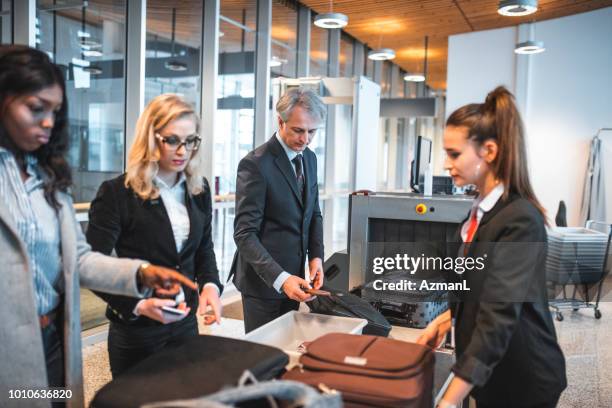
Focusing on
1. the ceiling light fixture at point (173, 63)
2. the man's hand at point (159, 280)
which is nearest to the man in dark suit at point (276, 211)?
the man's hand at point (159, 280)

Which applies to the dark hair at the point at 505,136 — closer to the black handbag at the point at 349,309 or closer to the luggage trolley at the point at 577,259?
the black handbag at the point at 349,309

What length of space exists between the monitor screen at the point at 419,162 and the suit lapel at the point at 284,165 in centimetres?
89

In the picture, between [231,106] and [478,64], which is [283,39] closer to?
[231,106]

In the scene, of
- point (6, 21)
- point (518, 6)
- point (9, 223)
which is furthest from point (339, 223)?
point (9, 223)

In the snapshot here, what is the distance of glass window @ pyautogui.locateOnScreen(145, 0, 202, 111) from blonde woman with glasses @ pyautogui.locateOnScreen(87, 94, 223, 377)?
4034 millimetres

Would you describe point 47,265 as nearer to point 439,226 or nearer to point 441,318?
point 441,318

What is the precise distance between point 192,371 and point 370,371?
0.40 metres

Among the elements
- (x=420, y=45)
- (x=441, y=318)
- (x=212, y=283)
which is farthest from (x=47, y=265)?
(x=420, y=45)

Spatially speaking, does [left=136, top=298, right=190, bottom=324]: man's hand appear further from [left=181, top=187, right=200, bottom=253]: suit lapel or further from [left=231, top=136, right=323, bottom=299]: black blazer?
[left=231, top=136, right=323, bottom=299]: black blazer

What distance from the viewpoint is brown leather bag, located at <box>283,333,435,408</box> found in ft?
3.79

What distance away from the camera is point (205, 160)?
18.1ft

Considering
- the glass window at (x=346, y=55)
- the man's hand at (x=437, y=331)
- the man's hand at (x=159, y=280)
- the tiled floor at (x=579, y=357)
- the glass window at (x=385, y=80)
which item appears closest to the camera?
the man's hand at (x=159, y=280)

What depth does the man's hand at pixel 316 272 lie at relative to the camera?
90.0 inches

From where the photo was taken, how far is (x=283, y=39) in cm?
723
